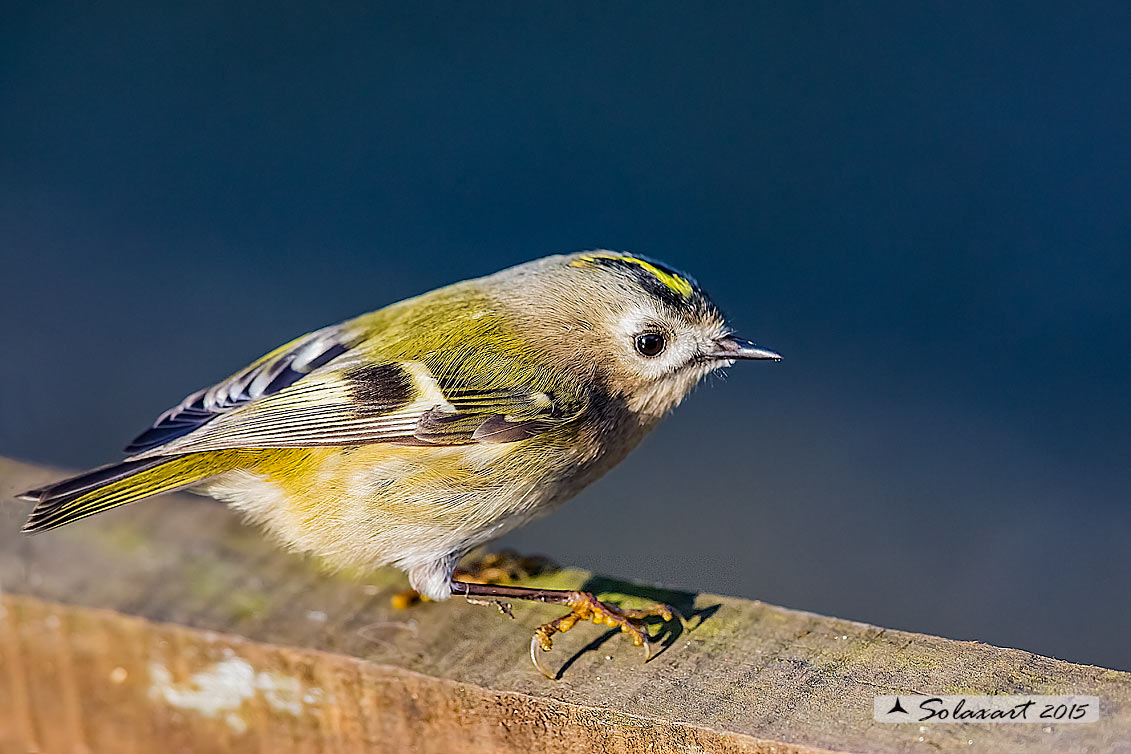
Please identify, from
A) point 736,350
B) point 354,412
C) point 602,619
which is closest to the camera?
point 602,619

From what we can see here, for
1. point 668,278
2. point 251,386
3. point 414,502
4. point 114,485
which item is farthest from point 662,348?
point 114,485

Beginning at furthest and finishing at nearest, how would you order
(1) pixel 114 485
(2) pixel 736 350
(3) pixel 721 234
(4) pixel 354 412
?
(3) pixel 721 234, (2) pixel 736 350, (4) pixel 354 412, (1) pixel 114 485

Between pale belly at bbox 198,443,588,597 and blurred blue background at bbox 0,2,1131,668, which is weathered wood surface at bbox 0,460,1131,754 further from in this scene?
blurred blue background at bbox 0,2,1131,668

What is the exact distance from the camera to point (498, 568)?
7.37ft

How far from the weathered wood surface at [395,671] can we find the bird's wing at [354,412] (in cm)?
18

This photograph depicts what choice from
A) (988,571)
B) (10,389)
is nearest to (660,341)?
(988,571)

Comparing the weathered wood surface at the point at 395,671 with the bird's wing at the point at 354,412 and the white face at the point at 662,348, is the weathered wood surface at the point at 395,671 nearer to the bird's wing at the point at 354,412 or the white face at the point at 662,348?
the bird's wing at the point at 354,412

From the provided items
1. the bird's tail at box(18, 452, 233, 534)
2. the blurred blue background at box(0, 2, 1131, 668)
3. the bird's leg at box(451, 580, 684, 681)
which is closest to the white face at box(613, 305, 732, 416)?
the bird's leg at box(451, 580, 684, 681)

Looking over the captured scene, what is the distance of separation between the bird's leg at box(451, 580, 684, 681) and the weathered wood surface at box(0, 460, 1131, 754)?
0.02 meters

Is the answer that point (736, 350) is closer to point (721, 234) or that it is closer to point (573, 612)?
point (573, 612)

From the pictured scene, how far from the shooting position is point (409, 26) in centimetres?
668

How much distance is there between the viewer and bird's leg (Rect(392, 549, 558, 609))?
2172 mm

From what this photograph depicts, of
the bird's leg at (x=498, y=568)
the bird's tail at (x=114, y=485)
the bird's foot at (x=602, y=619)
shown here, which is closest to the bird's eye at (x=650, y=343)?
the bird's leg at (x=498, y=568)

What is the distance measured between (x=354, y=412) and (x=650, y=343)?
21.4 inches
